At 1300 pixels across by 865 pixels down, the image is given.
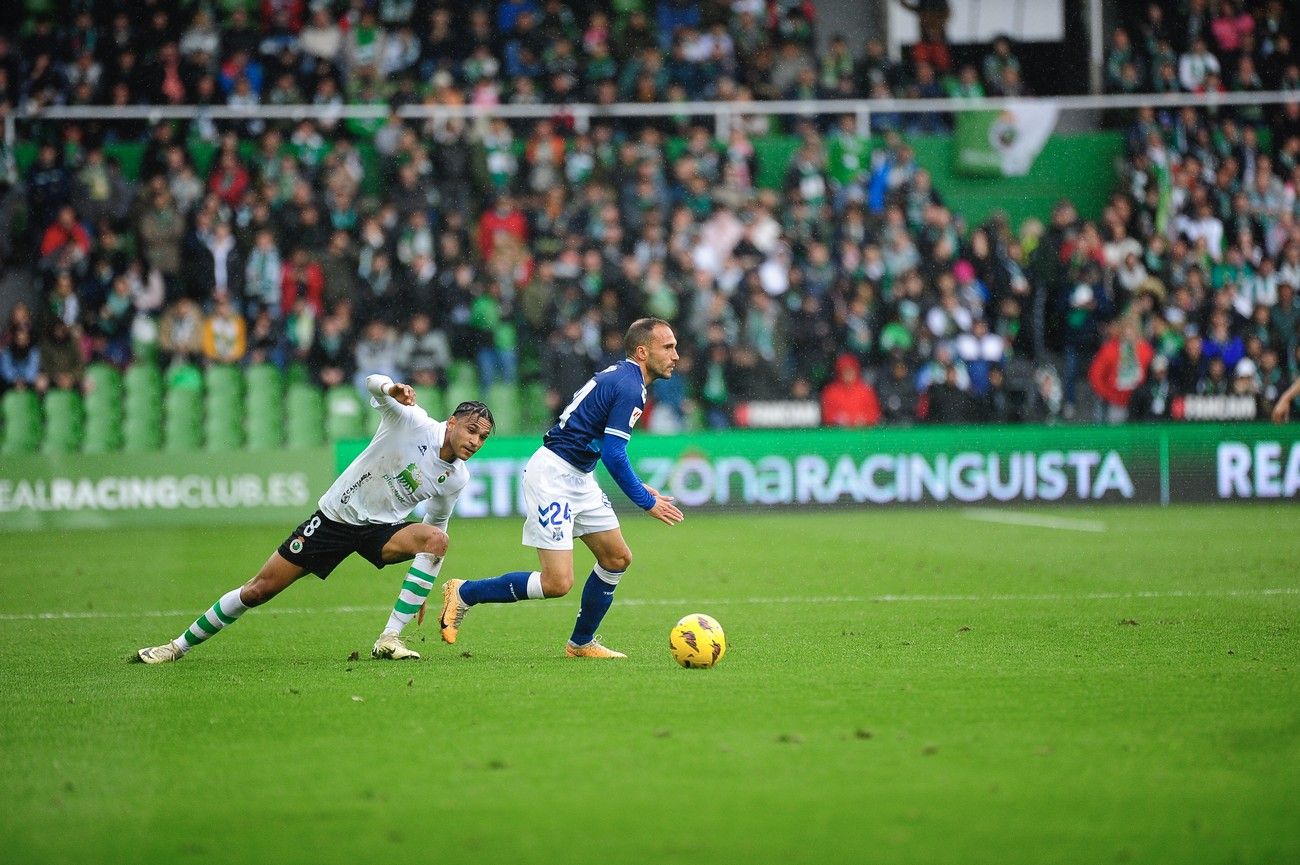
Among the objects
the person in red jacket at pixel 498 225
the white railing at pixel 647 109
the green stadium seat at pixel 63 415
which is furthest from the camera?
the white railing at pixel 647 109

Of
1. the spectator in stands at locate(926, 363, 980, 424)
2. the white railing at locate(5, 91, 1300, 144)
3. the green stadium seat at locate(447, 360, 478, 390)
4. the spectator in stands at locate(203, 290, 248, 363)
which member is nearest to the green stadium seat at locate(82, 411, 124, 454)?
the spectator in stands at locate(203, 290, 248, 363)

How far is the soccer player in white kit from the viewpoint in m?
9.32

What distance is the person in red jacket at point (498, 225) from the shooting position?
74.4 ft

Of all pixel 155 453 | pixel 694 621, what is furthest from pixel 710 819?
pixel 155 453

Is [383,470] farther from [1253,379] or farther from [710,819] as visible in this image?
[1253,379]

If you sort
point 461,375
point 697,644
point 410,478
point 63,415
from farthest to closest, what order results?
point 461,375 < point 63,415 < point 410,478 < point 697,644

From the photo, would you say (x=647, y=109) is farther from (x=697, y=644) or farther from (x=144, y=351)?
(x=697, y=644)

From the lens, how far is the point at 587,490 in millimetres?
9523

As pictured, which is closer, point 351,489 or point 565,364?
point 351,489

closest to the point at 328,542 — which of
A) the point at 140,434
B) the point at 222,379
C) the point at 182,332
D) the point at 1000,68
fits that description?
the point at 222,379

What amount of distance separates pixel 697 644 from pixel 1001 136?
18.2 metres

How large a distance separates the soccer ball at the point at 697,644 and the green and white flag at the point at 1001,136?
17801mm

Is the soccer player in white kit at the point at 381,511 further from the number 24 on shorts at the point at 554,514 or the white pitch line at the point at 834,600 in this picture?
the white pitch line at the point at 834,600

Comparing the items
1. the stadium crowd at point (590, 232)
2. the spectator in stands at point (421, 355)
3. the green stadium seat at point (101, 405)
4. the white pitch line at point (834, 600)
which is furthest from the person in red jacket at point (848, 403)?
the white pitch line at point (834, 600)
